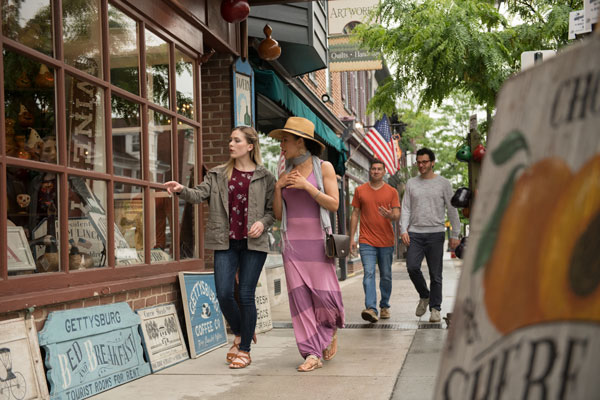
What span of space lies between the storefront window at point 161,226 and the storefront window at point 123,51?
0.96 m

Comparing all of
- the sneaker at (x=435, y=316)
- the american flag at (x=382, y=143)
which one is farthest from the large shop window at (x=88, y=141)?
the american flag at (x=382, y=143)

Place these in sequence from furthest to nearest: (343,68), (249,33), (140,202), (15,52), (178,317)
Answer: (343,68), (249,33), (178,317), (140,202), (15,52)

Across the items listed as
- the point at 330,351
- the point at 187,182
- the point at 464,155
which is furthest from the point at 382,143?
the point at 330,351

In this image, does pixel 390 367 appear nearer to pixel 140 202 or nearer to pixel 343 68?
pixel 140 202

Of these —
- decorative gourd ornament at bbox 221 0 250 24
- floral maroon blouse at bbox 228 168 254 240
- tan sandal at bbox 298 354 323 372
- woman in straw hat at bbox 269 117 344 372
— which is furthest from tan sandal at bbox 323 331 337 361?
decorative gourd ornament at bbox 221 0 250 24

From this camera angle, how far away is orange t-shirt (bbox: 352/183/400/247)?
8.35m

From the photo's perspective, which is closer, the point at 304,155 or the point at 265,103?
the point at 304,155

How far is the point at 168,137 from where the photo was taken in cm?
664

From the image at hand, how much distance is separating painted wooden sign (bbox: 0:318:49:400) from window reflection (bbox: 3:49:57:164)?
1030 mm

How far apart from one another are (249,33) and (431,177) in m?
2.98

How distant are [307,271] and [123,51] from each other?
89.3 inches

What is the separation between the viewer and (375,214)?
840 cm

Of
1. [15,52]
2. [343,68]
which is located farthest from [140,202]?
[343,68]

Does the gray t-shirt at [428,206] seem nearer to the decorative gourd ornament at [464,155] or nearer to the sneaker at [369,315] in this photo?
the sneaker at [369,315]
